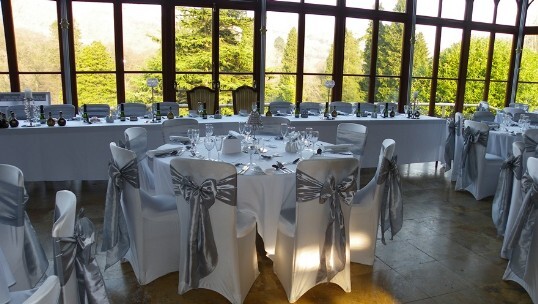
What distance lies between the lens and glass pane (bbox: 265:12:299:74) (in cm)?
869

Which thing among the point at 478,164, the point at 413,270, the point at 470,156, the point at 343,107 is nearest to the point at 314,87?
the point at 343,107

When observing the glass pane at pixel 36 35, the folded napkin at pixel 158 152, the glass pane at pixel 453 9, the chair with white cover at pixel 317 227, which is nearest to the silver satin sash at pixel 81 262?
the chair with white cover at pixel 317 227

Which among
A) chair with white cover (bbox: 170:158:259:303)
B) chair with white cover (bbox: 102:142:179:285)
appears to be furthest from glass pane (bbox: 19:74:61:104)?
chair with white cover (bbox: 170:158:259:303)

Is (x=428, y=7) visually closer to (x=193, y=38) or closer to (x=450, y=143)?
(x=450, y=143)

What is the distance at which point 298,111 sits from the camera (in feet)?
21.0

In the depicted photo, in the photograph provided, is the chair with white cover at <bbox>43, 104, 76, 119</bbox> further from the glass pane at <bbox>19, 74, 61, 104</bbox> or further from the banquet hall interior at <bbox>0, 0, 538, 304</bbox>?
the glass pane at <bbox>19, 74, 61, 104</bbox>

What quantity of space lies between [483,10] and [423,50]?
77.7 inches

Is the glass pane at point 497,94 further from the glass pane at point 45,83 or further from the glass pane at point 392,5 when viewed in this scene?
the glass pane at point 45,83

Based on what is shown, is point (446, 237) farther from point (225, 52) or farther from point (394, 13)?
point (394, 13)

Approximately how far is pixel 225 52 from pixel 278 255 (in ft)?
20.4

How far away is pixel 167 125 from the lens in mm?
4336

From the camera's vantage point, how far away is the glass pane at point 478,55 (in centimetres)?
1036

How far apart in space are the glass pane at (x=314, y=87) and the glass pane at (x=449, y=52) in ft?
9.92

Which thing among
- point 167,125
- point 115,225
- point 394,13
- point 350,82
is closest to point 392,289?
point 115,225
